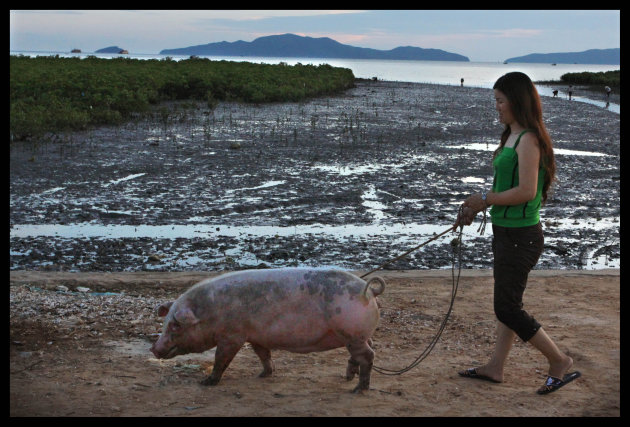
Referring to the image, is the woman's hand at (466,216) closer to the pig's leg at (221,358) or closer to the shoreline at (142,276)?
the pig's leg at (221,358)

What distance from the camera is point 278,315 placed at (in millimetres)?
4500

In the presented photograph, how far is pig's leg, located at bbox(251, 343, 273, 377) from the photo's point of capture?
15.7 ft

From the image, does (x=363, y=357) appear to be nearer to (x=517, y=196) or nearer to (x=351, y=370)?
(x=351, y=370)

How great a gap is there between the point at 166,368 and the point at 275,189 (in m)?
7.30

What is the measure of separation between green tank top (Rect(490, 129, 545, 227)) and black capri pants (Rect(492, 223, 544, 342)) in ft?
0.15

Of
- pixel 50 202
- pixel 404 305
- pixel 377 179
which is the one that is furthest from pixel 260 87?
pixel 404 305

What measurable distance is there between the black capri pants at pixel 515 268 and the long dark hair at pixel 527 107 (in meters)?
0.42

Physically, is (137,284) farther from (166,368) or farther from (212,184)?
(212,184)

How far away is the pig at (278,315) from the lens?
4.45m

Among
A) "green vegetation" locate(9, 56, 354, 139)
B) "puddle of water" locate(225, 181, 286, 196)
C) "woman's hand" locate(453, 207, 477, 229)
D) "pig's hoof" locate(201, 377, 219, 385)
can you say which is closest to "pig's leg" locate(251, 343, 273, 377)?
"pig's hoof" locate(201, 377, 219, 385)

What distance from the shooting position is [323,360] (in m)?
5.31

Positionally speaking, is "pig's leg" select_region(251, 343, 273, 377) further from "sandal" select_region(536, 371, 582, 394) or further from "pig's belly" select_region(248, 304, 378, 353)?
"sandal" select_region(536, 371, 582, 394)

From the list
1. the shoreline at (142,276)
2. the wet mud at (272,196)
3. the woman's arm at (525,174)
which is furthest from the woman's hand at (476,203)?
the wet mud at (272,196)

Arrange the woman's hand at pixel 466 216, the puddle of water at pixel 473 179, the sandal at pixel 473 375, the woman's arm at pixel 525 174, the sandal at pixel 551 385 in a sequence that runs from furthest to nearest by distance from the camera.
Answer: the puddle of water at pixel 473 179
the sandal at pixel 473 375
the sandal at pixel 551 385
the woman's hand at pixel 466 216
the woman's arm at pixel 525 174
